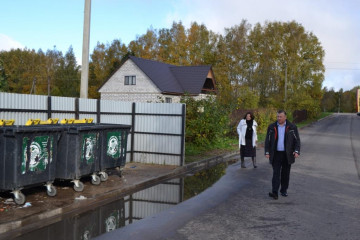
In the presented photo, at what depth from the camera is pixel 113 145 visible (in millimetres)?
8398

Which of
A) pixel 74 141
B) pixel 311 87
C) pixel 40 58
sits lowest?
pixel 74 141

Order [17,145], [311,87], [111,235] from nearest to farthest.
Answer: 1. [111,235]
2. [17,145]
3. [311,87]

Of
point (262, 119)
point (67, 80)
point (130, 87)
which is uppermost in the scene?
point (67, 80)

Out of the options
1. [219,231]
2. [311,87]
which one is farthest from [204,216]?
[311,87]

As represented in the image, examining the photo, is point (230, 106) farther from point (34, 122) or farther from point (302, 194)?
point (34, 122)

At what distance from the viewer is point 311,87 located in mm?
52625

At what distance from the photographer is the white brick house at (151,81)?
123 ft

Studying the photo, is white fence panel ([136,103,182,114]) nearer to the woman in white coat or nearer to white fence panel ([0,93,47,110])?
the woman in white coat

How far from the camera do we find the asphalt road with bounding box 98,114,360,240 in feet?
16.8

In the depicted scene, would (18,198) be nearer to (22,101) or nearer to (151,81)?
(22,101)

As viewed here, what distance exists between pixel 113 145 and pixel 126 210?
231 cm

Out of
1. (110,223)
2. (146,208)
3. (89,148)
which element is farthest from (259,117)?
(110,223)

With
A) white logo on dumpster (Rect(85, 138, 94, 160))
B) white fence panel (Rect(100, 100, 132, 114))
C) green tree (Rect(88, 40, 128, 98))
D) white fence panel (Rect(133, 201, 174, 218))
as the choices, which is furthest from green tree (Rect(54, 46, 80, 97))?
white fence panel (Rect(133, 201, 174, 218))

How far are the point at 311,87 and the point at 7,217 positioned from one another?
2073 inches
